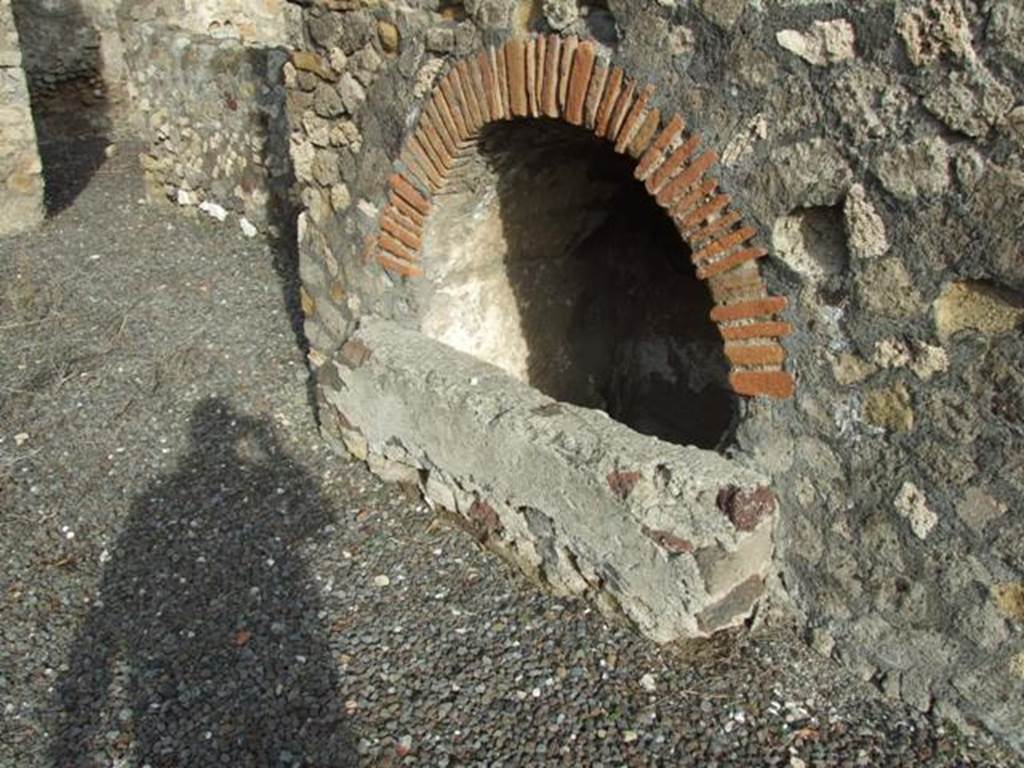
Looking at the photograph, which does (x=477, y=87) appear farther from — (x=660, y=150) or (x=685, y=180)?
(x=685, y=180)

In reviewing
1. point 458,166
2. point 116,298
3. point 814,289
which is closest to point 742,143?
point 814,289

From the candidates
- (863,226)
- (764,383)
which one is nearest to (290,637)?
(764,383)

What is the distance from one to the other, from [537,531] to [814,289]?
136 centimetres

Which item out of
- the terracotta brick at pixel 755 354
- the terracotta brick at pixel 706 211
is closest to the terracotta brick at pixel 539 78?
the terracotta brick at pixel 706 211

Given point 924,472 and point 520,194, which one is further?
point 520,194

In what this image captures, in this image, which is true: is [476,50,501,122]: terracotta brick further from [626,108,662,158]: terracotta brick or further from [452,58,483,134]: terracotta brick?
[626,108,662,158]: terracotta brick

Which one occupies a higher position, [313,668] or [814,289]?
[814,289]

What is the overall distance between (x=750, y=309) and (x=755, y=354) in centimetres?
15

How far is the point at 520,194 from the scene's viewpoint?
12.8ft

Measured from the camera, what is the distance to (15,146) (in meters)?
6.86

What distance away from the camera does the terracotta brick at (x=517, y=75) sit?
2953 millimetres

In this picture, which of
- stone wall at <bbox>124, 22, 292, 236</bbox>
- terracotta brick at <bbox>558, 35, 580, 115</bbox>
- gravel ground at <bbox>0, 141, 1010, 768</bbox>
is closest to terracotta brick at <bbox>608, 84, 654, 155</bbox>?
terracotta brick at <bbox>558, 35, 580, 115</bbox>

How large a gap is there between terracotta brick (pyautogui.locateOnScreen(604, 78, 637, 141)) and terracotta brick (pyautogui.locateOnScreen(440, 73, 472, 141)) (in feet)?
2.12

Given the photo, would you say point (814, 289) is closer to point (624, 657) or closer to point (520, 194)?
point (624, 657)
